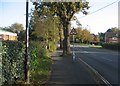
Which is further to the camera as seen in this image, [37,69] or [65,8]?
[65,8]

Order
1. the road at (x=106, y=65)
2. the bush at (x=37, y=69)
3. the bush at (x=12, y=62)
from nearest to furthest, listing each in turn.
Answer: the bush at (x=12, y=62)
the bush at (x=37, y=69)
the road at (x=106, y=65)

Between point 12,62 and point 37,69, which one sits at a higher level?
point 12,62

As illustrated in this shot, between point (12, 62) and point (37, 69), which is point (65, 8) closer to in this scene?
point (37, 69)

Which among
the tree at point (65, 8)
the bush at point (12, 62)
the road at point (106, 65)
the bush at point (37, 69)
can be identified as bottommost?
the road at point (106, 65)

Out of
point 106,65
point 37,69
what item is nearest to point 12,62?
point 37,69

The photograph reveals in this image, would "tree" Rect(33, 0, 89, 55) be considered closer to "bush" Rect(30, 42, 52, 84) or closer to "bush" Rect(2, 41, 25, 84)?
"bush" Rect(30, 42, 52, 84)

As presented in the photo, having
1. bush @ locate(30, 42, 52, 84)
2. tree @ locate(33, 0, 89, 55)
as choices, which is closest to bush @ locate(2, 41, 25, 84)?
bush @ locate(30, 42, 52, 84)

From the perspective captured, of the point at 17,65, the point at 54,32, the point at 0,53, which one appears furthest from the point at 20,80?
the point at 54,32

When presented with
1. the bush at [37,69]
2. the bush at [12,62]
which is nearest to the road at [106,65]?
the bush at [37,69]

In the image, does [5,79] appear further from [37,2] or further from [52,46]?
[52,46]

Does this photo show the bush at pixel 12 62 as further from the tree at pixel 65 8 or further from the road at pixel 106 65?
the tree at pixel 65 8

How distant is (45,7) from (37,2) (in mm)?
1348

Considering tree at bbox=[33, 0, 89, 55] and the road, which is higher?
tree at bbox=[33, 0, 89, 55]

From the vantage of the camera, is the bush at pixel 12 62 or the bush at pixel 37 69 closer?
the bush at pixel 12 62
